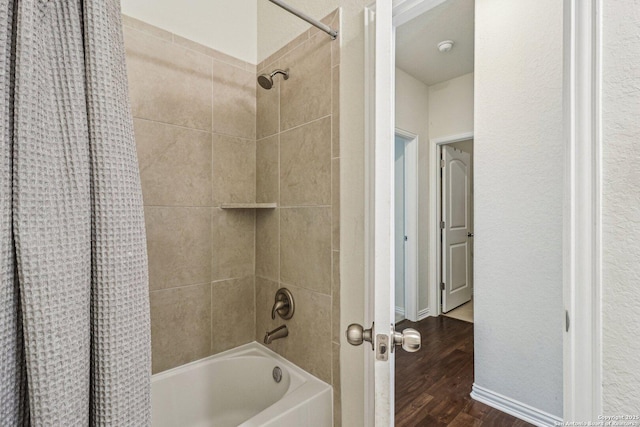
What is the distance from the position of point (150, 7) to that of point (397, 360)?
2650 mm

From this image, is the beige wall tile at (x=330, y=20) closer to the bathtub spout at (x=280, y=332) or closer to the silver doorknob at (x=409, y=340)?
the silver doorknob at (x=409, y=340)

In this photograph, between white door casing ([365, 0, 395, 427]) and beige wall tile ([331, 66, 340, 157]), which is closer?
white door casing ([365, 0, 395, 427])

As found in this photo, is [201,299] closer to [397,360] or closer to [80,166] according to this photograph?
[80,166]

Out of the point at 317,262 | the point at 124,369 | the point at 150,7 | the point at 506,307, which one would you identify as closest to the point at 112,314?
the point at 124,369

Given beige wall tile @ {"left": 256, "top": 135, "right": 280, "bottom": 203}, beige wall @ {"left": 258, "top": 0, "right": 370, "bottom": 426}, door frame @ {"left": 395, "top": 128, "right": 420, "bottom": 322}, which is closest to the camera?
beige wall @ {"left": 258, "top": 0, "right": 370, "bottom": 426}

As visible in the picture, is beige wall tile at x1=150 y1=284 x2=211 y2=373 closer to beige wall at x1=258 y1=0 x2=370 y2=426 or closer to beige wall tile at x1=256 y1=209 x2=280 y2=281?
beige wall tile at x1=256 y1=209 x2=280 y2=281

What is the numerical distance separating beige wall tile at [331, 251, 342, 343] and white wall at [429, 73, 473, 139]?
7.72 feet

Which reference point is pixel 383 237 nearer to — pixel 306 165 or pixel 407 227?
pixel 306 165

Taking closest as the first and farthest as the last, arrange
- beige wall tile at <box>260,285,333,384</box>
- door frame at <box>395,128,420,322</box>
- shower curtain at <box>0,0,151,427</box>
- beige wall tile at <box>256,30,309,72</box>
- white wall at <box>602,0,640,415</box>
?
shower curtain at <box>0,0,151,427</box>
white wall at <box>602,0,640,415</box>
beige wall tile at <box>260,285,333,384</box>
beige wall tile at <box>256,30,309,72</box>
door frame at <box>395,128,420,322</box>

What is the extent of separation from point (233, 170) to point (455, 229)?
9.15 ft

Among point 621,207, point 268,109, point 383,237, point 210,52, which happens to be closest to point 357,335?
point 383,237

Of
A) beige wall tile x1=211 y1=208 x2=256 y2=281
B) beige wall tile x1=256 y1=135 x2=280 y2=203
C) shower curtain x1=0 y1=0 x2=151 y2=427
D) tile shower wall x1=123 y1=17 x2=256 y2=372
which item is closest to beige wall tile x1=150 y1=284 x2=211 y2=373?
tile shower wall x1=123 y1=17 x2=256 y2=372

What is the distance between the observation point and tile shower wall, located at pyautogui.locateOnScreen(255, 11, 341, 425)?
47.6 inches

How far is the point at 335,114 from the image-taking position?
1.20 meters
